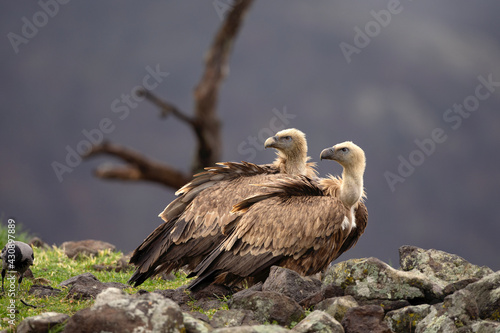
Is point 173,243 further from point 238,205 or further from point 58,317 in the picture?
point 58,317

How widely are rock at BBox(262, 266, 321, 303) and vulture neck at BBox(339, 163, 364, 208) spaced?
1569 mm

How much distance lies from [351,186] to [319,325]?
301 centimetres

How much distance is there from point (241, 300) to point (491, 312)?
256 centimetres

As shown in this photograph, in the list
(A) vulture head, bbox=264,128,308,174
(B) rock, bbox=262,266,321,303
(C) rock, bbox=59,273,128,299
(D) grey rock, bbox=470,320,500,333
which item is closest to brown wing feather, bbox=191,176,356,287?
(B) rock, bbox=262,266,321,303

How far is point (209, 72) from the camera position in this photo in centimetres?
1612

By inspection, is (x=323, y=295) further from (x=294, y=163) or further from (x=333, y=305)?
(x=294, y=163)

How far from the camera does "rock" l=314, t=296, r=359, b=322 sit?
6.31m

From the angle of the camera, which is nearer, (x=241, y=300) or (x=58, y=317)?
(x=58, y=317)

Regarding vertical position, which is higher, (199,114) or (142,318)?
(199,114)

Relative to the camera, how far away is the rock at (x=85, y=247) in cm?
1153

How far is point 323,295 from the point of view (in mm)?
6859

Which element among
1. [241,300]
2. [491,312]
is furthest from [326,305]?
[491,312]

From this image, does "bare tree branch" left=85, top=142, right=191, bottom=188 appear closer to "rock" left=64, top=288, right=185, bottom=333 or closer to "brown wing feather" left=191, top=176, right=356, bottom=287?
"brown wing feather" left=191, top=176, right=356, bottom=287

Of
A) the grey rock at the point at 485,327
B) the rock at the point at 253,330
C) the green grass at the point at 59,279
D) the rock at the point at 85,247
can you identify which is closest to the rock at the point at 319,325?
the rock at the point at 253,330
